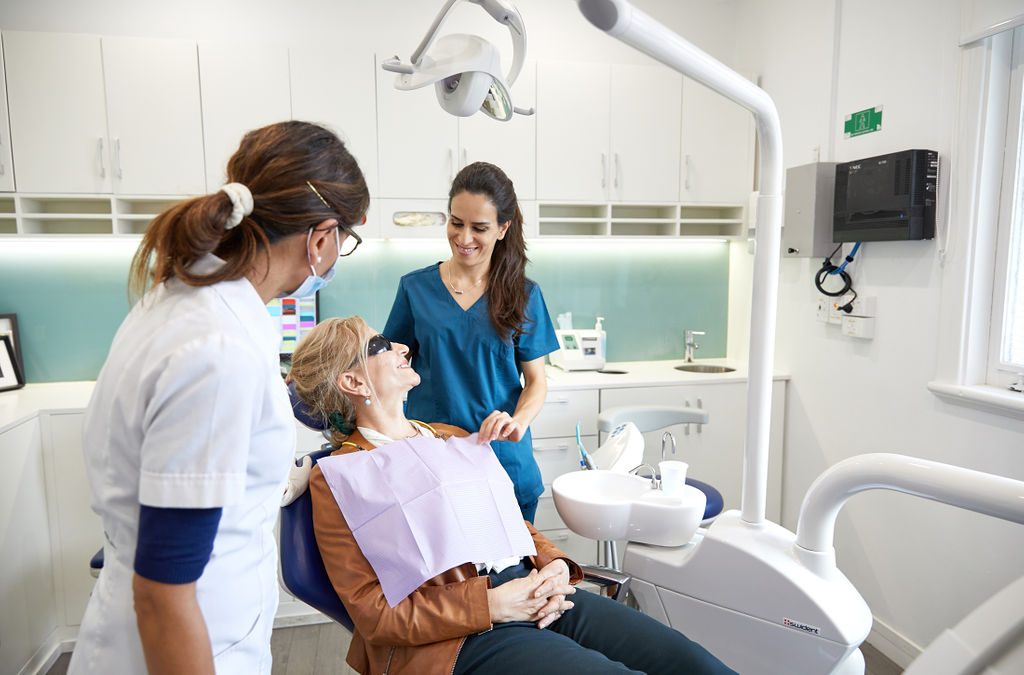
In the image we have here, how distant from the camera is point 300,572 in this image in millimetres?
1312

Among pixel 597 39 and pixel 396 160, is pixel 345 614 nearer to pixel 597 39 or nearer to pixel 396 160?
pixel 396 160

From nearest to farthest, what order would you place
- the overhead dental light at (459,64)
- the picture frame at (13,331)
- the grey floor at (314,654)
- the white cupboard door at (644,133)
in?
the overhead dental light at (459,64) < the grey floor at (314,654) < the picture frame at (13,331) < the white cupboard door at (644,133)

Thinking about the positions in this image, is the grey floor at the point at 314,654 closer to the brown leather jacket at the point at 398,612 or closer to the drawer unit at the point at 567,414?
the drawer unit at the point at 567,414

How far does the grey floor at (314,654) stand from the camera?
2.44m

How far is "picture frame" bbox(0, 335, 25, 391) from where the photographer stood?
9.38 ft

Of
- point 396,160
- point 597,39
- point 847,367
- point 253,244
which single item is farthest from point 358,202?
point 597,39

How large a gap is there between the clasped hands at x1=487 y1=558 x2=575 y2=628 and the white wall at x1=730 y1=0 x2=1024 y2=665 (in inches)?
61.7

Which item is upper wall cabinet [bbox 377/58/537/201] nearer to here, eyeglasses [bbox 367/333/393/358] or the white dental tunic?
eyeglasses [bbox 367/333/393/358]

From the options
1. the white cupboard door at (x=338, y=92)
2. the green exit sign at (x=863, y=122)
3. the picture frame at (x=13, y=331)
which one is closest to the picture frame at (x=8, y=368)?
the picture frame at (x=13, y=331)

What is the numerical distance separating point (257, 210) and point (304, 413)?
2.46 feet

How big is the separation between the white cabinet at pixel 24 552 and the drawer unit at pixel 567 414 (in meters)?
1.85

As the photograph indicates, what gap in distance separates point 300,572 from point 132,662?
458 mm

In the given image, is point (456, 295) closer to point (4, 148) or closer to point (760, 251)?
point (760, 251)

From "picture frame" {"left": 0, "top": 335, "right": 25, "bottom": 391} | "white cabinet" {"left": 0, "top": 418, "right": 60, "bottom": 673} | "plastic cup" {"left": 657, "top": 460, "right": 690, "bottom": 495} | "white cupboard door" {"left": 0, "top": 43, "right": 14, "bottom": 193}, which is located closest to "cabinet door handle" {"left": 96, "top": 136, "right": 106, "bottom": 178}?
"white cupboard door" {"left": 0, "top": 43, "right": 14, "bottom": 193}
